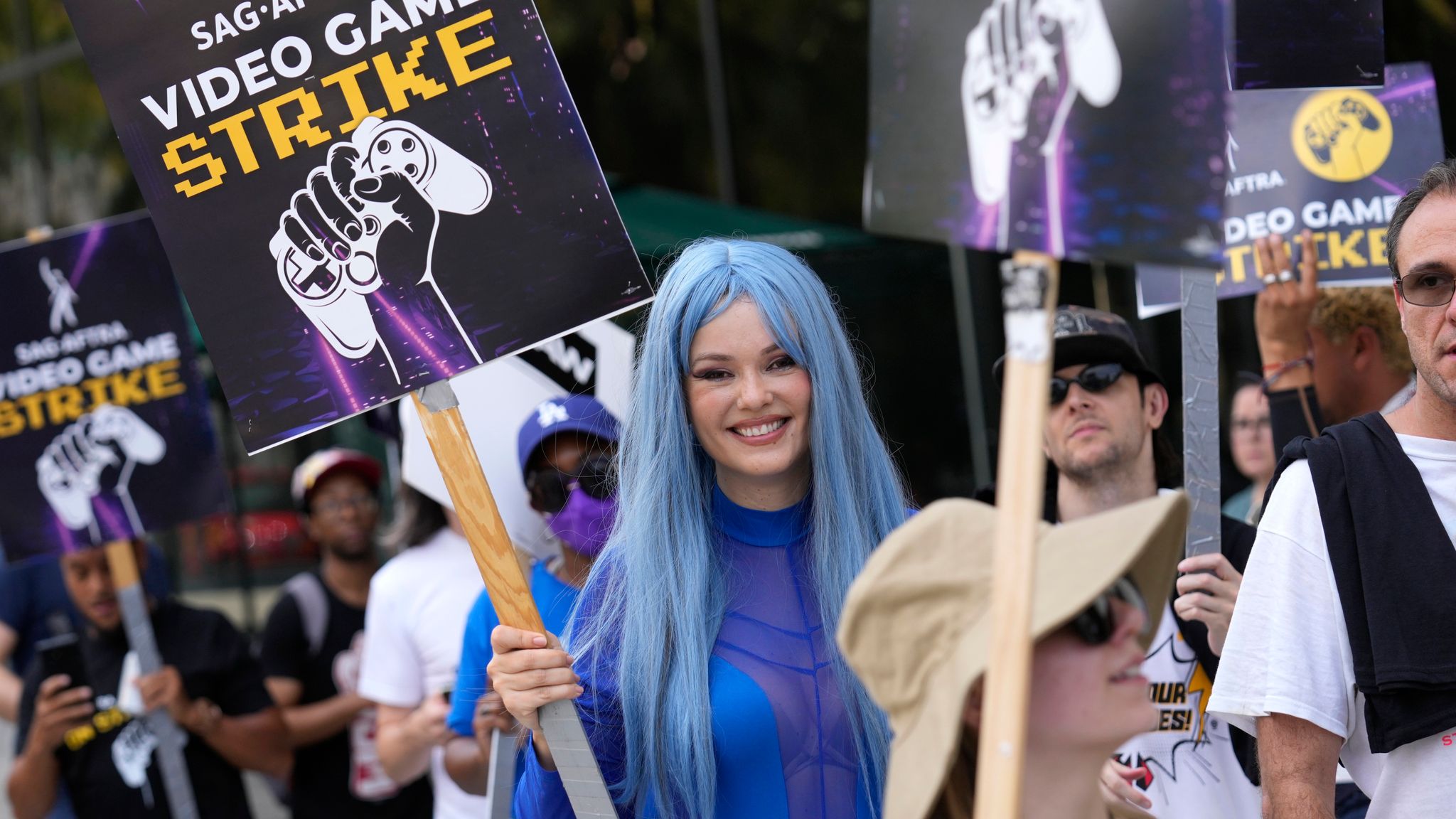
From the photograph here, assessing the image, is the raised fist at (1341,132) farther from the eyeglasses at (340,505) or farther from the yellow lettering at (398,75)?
the eyeglasses at (340,505)

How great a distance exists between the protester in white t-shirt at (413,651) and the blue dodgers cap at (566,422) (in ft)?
2.32

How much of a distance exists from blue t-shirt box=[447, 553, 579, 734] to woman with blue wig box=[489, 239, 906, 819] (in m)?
0.83

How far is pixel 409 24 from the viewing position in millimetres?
2344

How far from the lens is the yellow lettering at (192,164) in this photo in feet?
7.65

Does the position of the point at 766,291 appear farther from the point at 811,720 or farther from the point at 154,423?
the point at 154,423

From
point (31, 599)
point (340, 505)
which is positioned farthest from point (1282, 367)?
point (31, 599)

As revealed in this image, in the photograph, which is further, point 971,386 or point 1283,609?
point 971,386

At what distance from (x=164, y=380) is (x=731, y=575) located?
262 centimetres

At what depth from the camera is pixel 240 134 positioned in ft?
7.66

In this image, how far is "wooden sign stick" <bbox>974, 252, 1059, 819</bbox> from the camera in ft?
5.02

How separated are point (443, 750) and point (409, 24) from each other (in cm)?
234

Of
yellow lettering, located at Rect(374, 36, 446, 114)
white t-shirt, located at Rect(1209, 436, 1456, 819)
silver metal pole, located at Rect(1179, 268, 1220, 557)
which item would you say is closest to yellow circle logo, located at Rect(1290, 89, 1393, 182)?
silver metal pole, located at Rect(1179, 268, 1220, 557)

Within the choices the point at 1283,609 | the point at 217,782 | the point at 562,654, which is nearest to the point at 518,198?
the point at 562,654

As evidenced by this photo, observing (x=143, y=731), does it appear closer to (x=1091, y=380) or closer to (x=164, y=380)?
(x=164, y=380)
